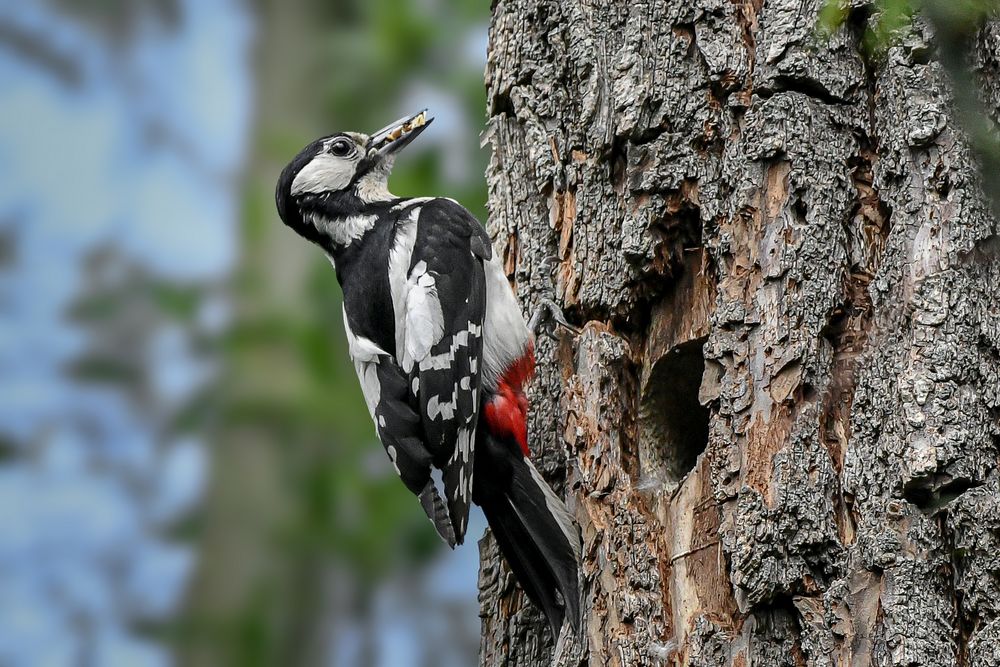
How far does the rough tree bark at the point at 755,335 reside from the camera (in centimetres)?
229

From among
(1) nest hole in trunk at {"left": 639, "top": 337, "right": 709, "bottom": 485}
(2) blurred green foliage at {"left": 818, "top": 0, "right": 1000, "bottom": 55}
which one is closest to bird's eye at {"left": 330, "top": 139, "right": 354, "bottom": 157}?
(1) nest hole in trunk at {"left": 639, "top": 337, "right": 709, "bottom": 485}

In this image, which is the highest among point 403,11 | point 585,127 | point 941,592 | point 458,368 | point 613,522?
point 403,11

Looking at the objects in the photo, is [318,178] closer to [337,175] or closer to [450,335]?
[337,175]

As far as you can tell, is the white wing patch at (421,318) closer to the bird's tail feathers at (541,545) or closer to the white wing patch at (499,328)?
the white wing patch at (499,328)

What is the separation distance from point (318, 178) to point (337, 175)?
0.07 metres

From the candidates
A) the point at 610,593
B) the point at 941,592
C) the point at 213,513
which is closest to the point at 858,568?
the point at 941,592

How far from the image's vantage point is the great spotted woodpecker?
9.89 feet

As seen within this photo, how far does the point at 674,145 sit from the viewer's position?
116 inches

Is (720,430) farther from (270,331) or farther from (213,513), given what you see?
(213,513)

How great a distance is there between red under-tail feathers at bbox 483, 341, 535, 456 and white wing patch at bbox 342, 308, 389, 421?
0.37 m

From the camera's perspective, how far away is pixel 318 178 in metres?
4.08

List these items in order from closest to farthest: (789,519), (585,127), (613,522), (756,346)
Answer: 1. (789,519)
2. (756,346)
3. (613,522)
4. (585,127)

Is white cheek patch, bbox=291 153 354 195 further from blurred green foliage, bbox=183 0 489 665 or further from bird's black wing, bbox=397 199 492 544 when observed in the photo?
blurred green foliage, bbox=183 0 489 665

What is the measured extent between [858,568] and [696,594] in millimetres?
430
